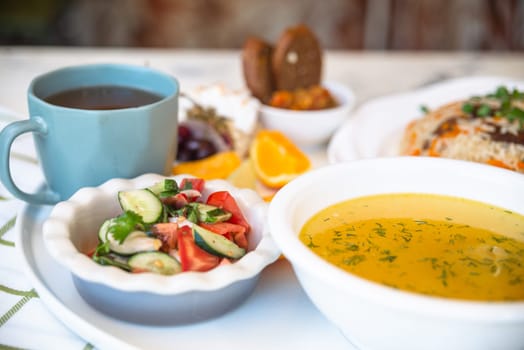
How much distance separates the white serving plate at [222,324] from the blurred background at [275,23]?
130 inches

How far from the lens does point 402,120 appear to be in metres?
2.05

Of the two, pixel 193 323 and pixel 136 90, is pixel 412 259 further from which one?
pixel 136 90

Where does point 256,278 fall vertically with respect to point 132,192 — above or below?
below

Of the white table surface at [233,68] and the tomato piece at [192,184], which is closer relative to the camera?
the tomato piece at [192,184]

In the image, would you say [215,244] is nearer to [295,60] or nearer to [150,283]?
[150,283]

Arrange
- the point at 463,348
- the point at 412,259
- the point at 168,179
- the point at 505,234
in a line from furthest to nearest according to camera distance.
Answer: the point at 168,179, the point at 505,234, the point at 412,259, the point at 463,348

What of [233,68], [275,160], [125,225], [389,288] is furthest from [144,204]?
[233,68]

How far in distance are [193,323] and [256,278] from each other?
0.14 metres

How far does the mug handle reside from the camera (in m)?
1.29

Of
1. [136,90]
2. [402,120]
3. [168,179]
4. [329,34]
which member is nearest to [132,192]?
[168,179]

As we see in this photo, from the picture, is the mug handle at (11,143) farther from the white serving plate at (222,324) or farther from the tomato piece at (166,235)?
the tomato piece at (166,235)

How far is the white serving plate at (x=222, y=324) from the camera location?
1.06 m

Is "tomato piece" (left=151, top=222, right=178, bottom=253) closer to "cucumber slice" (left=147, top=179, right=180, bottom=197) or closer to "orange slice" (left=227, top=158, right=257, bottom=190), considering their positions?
"cucumber slice" (left=147, top=179, right=180, bottom=197)

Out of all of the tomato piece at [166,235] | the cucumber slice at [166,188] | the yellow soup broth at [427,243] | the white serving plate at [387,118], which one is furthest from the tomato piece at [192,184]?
the white serving plate at [387,118]
